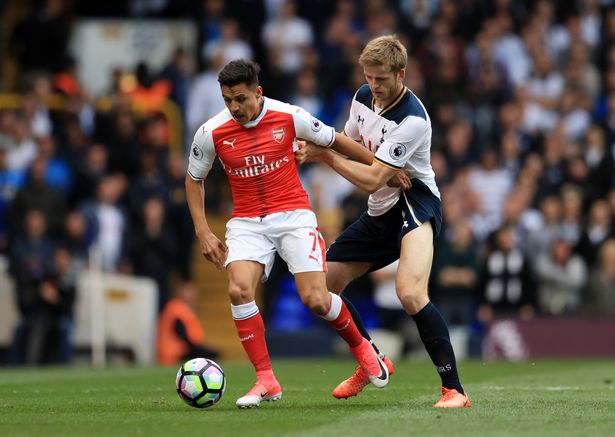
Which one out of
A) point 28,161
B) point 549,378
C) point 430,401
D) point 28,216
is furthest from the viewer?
point 28,161

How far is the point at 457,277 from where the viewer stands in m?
18.2

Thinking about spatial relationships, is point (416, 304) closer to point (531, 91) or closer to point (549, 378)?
point (549, 378)

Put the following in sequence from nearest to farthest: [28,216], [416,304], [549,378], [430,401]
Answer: [416,304], [430,401], [549,378], [28,216]

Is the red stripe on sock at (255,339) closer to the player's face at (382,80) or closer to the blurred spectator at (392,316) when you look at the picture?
the player's face at (382,80)

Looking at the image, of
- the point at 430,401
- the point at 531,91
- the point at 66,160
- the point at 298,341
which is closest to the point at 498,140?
the point at 531,91

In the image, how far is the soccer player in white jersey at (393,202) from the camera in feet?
30.7

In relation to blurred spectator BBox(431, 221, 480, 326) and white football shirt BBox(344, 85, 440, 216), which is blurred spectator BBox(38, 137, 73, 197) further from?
white football shirt BBox(344, 85, 440, 216)

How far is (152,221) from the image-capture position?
18875 mm

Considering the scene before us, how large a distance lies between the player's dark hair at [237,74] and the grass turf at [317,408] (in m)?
2.21

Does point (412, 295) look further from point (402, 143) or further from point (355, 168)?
point (402, 143)


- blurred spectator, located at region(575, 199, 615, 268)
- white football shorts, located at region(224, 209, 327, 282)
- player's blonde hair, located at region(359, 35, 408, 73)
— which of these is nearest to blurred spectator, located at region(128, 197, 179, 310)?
blurred spectator, located at region(575, 199, 615, 268)

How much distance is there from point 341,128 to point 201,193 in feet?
32.7

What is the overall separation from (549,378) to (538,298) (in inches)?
228

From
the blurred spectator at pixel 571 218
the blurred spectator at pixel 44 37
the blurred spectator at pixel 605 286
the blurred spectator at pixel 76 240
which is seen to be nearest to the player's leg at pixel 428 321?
the blurred spectator at pixel 605 286
